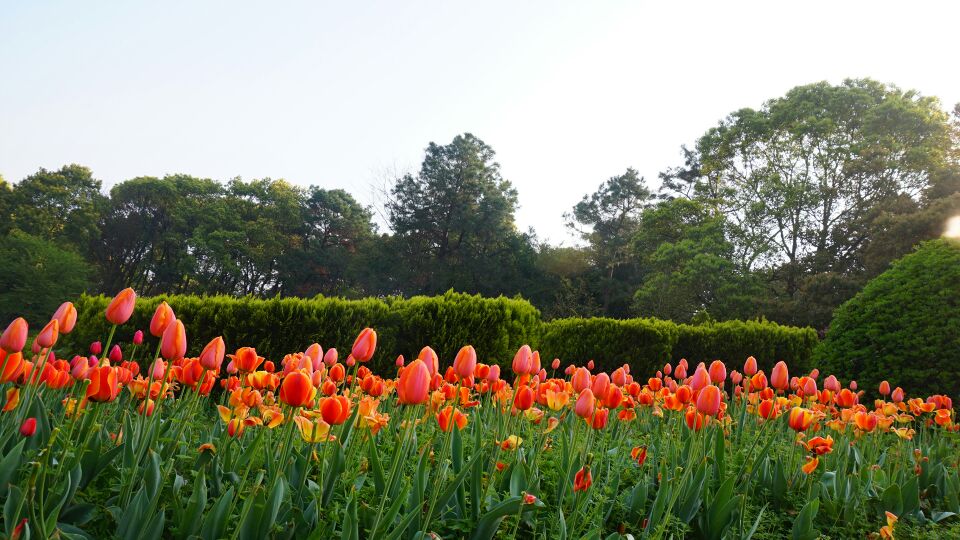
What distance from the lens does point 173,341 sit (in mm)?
1680

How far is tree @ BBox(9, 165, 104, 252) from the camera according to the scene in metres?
32.7

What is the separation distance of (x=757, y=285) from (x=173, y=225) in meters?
34.0

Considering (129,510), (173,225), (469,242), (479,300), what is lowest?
(129,510)

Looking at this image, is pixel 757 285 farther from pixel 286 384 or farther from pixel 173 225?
pixel 173 225

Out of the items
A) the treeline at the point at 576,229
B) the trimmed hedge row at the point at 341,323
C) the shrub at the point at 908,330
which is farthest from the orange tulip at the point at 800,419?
the treeline at the point at 576,229

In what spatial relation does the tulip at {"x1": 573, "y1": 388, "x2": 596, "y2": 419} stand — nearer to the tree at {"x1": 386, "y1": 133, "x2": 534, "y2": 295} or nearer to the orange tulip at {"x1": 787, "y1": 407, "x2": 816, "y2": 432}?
the orange tulip at {"x1": 787, "y1": 407, "x2": 816, "y2": 432}

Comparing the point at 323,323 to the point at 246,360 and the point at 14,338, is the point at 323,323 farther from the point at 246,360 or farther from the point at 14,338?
the point at 14,338

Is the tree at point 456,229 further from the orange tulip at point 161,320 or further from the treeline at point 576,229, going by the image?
the orange tulip at point 161,320

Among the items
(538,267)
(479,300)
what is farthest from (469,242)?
(479,300)

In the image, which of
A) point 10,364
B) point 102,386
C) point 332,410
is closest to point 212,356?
point 102,386

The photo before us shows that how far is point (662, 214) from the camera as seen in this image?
2606 cm

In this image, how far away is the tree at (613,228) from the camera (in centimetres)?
3116

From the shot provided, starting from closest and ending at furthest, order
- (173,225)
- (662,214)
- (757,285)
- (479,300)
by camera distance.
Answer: (479,300) → (757,285) → (662,214) → (173,225)

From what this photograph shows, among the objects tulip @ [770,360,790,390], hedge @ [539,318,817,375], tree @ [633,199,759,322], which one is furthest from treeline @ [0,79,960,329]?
tulip @ [770,360,790,390]
